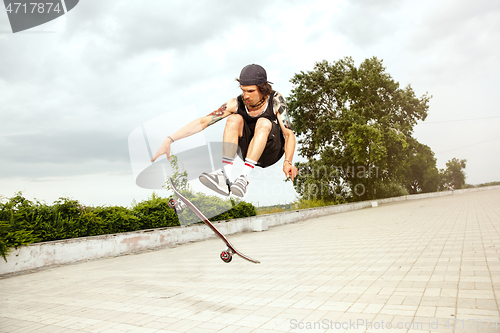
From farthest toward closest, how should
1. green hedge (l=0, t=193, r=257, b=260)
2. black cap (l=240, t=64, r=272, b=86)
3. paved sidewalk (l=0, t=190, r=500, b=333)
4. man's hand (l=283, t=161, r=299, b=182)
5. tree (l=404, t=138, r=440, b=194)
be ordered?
tree (l=404, t=138, r=440, b=194), green hedge (l=0, t=193, r=257, b=260), paved sidewalk (l=0, t=190, r=500, b=333), man's hand (l=283, t=161, r=299, b=182), black cap (l=240, t=64, r=272, b=86)

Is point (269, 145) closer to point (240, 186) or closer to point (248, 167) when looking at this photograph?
point (248, 167)

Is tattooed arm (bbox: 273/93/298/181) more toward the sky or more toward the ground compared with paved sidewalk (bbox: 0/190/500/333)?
more toward the sky

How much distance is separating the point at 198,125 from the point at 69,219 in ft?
Result: 28.0

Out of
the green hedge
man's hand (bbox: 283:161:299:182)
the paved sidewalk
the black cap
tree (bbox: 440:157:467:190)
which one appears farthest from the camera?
tree (bbox: 440:157:467:190)

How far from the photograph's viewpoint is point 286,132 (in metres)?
2.15

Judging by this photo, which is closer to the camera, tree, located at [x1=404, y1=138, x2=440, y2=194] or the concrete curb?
the concrete curb

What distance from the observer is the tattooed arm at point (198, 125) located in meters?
1.98

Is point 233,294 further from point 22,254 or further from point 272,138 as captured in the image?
point 22,254

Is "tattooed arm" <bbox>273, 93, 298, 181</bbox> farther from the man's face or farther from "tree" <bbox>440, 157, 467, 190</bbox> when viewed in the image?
"tree" <bbox>440, 157, 467, 190</bbox>

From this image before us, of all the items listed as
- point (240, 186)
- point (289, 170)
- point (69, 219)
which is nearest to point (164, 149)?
point (240, 186)

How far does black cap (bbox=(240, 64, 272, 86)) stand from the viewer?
72.7 inches

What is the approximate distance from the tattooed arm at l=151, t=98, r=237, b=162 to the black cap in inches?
10.0

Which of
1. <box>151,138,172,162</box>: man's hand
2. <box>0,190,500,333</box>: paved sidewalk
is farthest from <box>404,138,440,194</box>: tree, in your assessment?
<box>151,138,172,162</box>: man's hand

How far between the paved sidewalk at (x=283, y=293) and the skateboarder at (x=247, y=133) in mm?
1984
